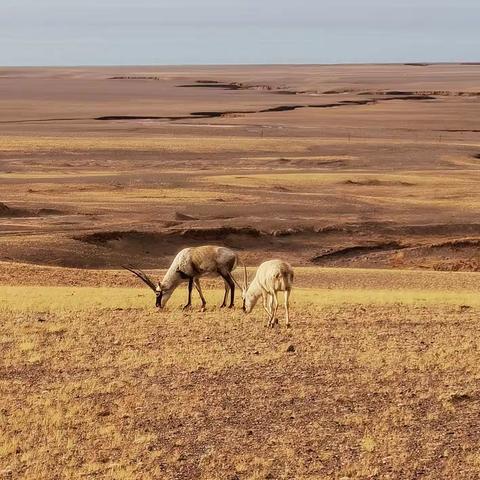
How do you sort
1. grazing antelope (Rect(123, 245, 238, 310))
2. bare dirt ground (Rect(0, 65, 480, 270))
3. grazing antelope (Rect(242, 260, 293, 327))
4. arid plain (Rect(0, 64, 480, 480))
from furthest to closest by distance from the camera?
bare dirt ground (Rect(0, 65, 480, 270)) → grazing antelope (Rect(123, 245, 238, 310)) → grazing antelope (Rect(242, 260, 293, 327)) → arid plain (Rect(0, 64, 480, 480))

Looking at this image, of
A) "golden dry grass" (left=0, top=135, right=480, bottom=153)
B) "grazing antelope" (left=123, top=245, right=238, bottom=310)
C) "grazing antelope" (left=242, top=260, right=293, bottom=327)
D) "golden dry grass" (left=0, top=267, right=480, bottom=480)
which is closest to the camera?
"golden dry grass" (left=0, top=267, right=480, bottom=480)

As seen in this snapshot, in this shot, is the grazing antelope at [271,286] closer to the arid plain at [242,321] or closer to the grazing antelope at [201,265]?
the arid plain at [242,321]

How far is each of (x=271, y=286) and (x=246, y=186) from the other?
32.4m

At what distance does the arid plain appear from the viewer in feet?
44.3

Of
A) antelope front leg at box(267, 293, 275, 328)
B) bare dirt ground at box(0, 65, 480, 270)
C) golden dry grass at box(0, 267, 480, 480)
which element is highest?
antelope front leg at box(267, 293, 275, 328)

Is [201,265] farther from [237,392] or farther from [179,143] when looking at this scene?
[179,143]

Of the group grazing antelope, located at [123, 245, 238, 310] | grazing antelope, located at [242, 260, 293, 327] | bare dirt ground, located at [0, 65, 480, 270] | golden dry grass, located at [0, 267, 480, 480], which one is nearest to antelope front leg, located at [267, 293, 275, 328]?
grazing antelope, located at [242, 260, 293, 327]

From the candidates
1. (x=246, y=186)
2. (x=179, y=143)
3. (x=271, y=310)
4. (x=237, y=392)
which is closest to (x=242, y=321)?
(x=271, y=310)

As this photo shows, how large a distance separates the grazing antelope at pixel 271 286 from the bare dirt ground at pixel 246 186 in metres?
13.2

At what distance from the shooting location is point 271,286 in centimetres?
1919

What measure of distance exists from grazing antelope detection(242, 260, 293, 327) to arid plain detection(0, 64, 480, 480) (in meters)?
0.42

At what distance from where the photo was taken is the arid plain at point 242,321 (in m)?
13.5

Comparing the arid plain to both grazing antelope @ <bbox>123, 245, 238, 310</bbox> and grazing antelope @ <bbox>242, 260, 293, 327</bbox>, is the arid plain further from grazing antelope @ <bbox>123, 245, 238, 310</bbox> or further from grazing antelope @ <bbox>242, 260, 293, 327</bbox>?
grazing antelope @ <bbox>123, 245, 238, 310</bbox>

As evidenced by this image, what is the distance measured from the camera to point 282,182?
175 ft
